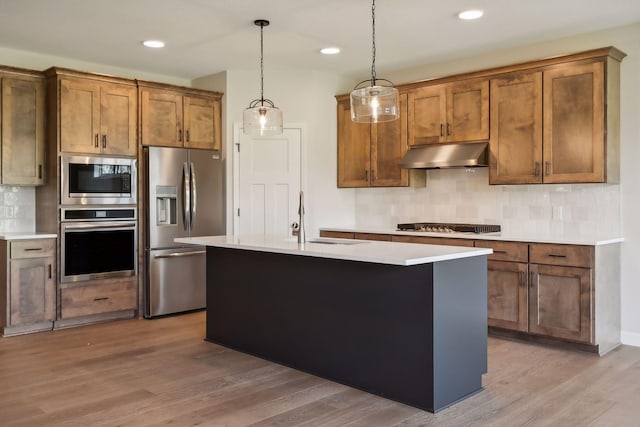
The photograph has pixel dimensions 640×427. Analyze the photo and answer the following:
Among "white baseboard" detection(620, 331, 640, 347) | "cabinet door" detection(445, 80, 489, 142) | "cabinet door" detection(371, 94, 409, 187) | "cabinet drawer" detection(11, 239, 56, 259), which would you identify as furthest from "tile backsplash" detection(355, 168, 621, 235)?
"cabinet drawer" detection(11, 239, 56, 259)

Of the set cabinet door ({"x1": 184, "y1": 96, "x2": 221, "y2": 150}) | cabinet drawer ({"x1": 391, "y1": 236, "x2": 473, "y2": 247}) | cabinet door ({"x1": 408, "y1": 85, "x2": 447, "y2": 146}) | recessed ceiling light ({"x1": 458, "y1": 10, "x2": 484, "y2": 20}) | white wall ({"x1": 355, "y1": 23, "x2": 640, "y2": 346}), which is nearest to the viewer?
recessed ceiling light ({"x1": 458, "y1": 10, "x2": 484, "y2": 20})

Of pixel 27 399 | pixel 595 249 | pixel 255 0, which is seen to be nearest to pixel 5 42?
pixel 255 0

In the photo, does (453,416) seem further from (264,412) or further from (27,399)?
(27,399)

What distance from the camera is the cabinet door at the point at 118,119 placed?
5.28m

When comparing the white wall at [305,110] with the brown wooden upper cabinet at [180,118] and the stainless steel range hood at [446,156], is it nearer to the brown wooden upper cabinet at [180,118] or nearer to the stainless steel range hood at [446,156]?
the brown wooden upper cabinet at [180,118]

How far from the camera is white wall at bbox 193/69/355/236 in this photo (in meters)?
5.96

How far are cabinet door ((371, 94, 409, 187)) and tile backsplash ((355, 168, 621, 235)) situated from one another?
306 millimetres

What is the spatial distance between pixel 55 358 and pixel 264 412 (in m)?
1.93

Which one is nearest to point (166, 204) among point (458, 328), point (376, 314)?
point (376, 314)

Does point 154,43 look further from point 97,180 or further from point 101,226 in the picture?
point 101,226

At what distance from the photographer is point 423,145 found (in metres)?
5.47

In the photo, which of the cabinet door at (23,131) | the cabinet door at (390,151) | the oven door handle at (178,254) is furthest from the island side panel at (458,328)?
the cabinet door at (23,131)

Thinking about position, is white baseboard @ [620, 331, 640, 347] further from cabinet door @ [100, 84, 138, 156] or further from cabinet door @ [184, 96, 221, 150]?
cabinet door @ [100, 84, 138, 156]

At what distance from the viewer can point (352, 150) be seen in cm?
609
